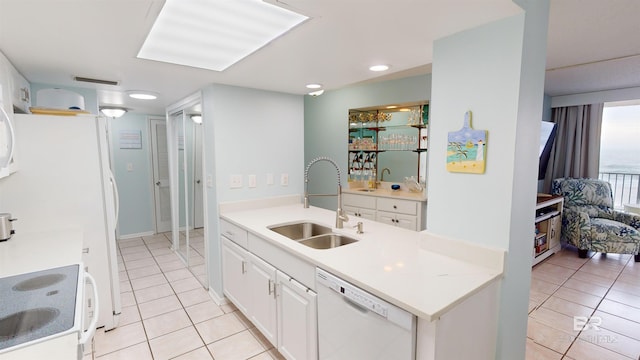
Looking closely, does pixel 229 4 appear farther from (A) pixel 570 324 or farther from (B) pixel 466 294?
(A) pixel 570 324

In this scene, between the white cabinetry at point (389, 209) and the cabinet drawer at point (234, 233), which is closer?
the cabinet drawer at point (234, 233)

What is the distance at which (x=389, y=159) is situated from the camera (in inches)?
173

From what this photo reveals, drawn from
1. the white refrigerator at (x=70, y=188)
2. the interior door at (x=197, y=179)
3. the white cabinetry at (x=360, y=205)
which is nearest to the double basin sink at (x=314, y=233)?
the white refrigerator at (x=70, y=188)

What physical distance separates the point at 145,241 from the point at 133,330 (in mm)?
2672

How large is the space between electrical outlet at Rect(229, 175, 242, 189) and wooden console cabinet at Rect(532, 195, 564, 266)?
11.6ft

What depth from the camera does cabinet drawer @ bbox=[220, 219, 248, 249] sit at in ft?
8.00

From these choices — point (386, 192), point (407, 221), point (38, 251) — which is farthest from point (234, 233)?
point (386, 192)

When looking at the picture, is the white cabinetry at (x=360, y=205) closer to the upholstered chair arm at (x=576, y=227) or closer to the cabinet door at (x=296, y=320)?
the cabinet door at (x=296, y=320)

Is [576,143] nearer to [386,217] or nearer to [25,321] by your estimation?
[386,217]

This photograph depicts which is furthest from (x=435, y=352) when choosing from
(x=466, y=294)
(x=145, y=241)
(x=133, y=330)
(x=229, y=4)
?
(x=145, y=241)

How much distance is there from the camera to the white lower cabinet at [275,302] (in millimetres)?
1750

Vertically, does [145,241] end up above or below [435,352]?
below

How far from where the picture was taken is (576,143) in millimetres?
4848

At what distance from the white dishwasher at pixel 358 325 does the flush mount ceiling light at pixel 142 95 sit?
271 centimetres
